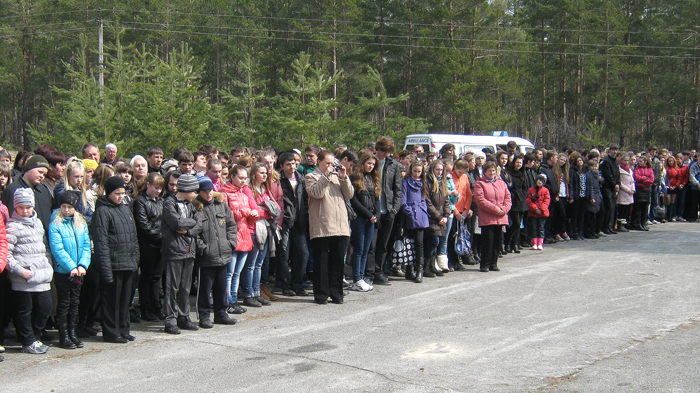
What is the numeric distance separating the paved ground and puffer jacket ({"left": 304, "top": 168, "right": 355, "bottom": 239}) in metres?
1.05

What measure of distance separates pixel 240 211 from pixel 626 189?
12.1 meters

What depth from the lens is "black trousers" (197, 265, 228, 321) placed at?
759 centimetres

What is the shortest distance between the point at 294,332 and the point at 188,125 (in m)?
13.9

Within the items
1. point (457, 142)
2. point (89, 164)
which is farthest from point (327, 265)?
point (457, 142)

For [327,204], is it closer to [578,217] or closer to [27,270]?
[27,270]

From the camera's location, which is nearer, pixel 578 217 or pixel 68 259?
pixel 68 259

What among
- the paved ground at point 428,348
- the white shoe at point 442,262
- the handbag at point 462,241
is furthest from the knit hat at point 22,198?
the handbag at point 462,241

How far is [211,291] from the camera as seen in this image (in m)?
7.75

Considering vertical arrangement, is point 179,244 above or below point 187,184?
below

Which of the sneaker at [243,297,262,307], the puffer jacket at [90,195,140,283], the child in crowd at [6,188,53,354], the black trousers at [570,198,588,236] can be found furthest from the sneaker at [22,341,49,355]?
the black trousers at [570,198,588,236]

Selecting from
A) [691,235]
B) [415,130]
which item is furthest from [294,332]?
[415,130]

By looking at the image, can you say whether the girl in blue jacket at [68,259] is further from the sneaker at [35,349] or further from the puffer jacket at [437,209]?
the puffer jacket at [437,209]

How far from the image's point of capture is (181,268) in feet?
24.1

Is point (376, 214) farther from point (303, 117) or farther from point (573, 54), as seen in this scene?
point (573, 54)
